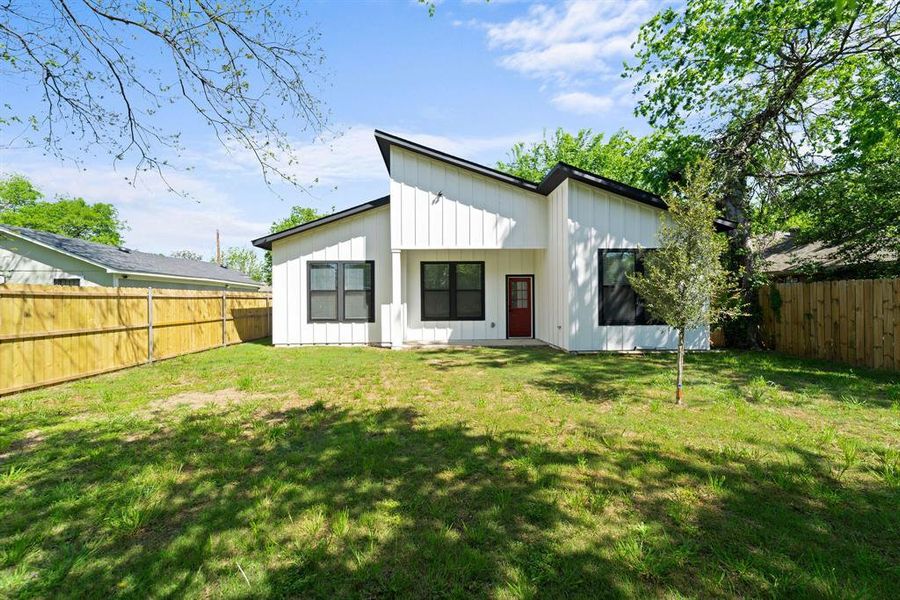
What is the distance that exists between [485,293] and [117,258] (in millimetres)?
16298

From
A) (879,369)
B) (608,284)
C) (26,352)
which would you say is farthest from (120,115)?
(879,369)

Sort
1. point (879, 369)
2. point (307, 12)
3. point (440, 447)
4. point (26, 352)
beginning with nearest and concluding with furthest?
point (440, 447)
point (307, 12)
point (26, 352)
point (879, 369)

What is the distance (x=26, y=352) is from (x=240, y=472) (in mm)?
5515

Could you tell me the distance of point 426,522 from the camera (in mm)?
2656

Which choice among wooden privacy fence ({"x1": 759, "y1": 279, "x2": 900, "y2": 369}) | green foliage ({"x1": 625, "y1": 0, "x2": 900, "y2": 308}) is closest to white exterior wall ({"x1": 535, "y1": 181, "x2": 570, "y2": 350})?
green foliage ({"x1": 625, "y1": 0, "x2": 900, "y2": 308})

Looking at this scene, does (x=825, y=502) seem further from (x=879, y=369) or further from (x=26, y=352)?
(x=26, y=352)

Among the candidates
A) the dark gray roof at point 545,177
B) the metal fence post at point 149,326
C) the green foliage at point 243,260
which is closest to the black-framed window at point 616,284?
the dark gray roof at point 545,177

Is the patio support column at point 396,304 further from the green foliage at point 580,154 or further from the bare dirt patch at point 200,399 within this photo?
the green foliage at point 580,154

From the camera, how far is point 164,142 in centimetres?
547

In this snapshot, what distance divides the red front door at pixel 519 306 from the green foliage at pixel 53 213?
41.1 metres

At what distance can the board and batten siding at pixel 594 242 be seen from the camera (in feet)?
32.3

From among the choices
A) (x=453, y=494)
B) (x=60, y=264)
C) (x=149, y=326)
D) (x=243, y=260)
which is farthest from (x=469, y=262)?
(x=243, y=260)

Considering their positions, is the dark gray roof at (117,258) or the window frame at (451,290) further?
the dark gray roof at (117,258)

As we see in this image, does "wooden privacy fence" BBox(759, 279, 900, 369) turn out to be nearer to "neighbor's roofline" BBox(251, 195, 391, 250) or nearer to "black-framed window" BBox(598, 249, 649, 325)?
"black-framed window" BBox(598, 249, 649, 325)
